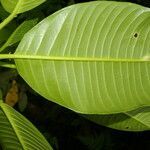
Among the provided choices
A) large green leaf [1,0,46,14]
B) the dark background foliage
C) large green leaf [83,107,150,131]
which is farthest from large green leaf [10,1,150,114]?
the dark background foliage

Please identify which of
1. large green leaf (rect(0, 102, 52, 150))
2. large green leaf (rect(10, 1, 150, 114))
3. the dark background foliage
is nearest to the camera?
large green leaf (rect(10, 1, 150, 114))

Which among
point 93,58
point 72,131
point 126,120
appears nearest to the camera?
point 93,58

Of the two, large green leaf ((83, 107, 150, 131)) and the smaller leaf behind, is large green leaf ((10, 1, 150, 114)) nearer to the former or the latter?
the smaller leaf behind

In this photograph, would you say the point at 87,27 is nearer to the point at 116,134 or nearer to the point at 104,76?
the point at 104,76

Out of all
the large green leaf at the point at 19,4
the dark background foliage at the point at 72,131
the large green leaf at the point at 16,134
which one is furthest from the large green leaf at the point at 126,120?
the dark background foliage at the point at 72,131

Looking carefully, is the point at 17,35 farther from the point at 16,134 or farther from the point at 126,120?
the point at 126,120

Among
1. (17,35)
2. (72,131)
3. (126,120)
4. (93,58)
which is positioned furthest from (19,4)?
(72,131)

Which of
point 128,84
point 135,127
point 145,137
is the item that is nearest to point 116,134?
point 145,137
